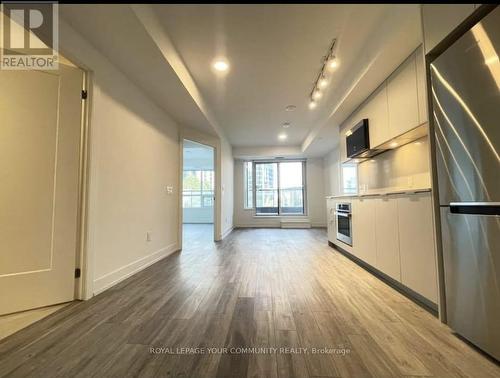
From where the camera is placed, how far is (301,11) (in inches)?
81.4

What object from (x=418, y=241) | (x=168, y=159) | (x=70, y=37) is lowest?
(x=418, y=241)

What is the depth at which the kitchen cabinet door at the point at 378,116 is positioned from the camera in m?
2.71

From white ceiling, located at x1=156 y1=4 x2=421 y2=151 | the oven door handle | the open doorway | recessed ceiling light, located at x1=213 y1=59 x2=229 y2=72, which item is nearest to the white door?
white ceiling, located at x1=156 y1=4 x2=421 y2=151

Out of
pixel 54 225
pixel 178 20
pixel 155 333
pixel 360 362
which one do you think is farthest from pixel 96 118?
pixel 360 362

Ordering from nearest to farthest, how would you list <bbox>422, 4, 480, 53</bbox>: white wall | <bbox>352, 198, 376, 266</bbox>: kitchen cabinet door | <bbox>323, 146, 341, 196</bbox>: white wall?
<bbox>422, 4, 480, 53</bbox>: white wall → <bbox>352, 198, 376, 266</bbox>: kitchen cabinet door → <bbox>323, 146, 341, 196</bbox>: white wall

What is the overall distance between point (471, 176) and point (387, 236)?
1.17 meters

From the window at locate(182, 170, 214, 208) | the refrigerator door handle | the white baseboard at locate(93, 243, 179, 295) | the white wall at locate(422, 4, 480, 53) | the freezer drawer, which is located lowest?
the white baseboard at locate(93, 243, 179, 295)

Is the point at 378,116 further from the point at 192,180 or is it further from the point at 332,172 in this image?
Answer: the point at 192,180

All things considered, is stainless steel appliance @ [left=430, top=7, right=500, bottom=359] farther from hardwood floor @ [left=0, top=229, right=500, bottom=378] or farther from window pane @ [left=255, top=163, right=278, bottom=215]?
window pane @ [left=255, top=163, right=278, bottom=215]

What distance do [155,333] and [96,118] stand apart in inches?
75.7

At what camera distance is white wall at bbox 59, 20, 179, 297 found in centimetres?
218

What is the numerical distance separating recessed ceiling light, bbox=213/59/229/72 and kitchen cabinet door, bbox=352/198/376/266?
2.33 meters

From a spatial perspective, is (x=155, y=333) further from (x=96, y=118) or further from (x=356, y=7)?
(x=356, y=7)

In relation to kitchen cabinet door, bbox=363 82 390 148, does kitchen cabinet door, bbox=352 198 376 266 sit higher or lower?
lower
